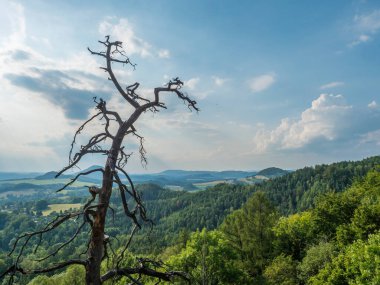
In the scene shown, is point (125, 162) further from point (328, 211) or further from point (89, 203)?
point (328, 211)

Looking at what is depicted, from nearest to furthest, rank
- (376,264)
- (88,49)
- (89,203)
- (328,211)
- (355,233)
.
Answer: (89,203)
(88,49)
(376,264)
(355,233)
(328,211)

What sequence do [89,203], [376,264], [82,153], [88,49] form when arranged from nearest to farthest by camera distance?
1. [89,203]
2. [82,153]
3. [88,49]
4. [376,264]

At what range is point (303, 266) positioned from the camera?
4322 cm

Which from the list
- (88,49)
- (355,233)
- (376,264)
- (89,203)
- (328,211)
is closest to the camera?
(89,203)

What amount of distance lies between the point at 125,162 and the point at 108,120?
0.75 metres

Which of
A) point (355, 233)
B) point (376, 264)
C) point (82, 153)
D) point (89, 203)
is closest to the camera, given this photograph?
point (89, 203)

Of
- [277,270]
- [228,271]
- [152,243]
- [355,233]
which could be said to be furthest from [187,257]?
[152,243]

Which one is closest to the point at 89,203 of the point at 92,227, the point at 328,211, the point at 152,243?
the point at 92,227

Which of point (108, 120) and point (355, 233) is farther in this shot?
point (355, 233)

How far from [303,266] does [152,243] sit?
4269cm

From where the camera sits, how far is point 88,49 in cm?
555

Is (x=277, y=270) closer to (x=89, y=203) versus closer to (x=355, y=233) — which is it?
(x=355, y=233)

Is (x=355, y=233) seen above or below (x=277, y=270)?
above

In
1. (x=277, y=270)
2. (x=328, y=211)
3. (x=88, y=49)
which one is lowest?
(x=277, y=270)
